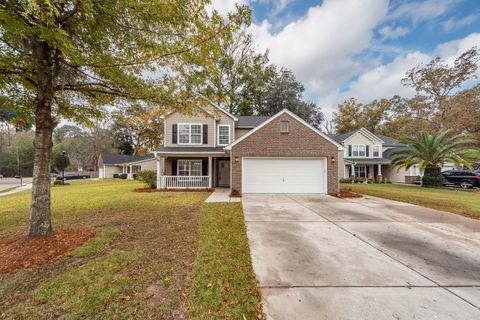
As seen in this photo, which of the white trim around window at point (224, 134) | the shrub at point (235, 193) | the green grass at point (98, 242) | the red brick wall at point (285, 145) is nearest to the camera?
the green grass at point (98, 242)

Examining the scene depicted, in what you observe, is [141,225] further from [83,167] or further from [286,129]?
[83,167]

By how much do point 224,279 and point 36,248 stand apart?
4.12 metres

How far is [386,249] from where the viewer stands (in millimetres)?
4105

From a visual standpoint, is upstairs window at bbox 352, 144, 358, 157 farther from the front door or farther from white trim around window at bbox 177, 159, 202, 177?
white trim around window at bbox 177, 159, 202, 177

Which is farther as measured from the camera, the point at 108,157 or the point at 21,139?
the point at 21,139

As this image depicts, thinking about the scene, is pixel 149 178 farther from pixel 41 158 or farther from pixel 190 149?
pixel 41 158

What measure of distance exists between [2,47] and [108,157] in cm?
3651

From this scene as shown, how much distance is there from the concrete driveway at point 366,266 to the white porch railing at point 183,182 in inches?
331

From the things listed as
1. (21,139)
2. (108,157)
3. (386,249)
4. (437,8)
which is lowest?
(386,249)

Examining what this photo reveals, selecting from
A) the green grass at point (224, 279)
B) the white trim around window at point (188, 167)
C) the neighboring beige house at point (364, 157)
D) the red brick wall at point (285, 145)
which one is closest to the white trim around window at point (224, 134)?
the white trim around window at point (188, 167)

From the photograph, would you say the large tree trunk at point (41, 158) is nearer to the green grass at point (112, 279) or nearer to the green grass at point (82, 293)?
the green grass at point (112, 279)

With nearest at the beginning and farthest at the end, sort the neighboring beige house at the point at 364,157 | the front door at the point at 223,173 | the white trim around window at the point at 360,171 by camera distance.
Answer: the front door at the point at 223,173
the neighboring beige house at the point at 364,157
the white trim around window at the point at 360,171

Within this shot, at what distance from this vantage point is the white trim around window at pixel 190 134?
14.9 meters

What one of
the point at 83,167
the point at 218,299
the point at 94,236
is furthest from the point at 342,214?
the point at 83,167
